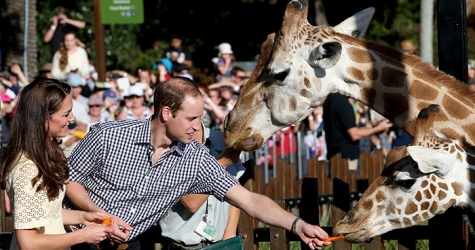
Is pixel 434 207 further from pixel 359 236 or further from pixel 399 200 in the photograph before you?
pixel 359 236

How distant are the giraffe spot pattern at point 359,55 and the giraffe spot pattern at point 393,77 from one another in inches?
5.1

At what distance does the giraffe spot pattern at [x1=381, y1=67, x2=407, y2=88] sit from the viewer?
6137mm

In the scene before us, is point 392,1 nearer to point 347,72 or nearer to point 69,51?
point 69,51

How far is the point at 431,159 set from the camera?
4.88 m

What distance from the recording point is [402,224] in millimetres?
5352

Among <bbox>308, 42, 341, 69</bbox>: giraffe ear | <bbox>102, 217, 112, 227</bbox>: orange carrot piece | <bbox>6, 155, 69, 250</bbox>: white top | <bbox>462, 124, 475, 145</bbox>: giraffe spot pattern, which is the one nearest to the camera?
<bbox>6, 155, 69, 250</bbox>: white top

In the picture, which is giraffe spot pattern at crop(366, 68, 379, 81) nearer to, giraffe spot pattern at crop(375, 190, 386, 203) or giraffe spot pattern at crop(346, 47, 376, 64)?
giraffe spot pattern at crop(346, 47, 376, 64)

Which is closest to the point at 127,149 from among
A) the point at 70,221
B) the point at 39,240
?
the point at 70,221

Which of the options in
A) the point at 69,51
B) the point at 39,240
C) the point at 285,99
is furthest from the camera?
the point at 69,51

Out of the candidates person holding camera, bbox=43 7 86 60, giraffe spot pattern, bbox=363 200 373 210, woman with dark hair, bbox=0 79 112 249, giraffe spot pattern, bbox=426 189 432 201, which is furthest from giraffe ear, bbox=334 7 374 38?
person holding camera, bbox=43 7 86 60

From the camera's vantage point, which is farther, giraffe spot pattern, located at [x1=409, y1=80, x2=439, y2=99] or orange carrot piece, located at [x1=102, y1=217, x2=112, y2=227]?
giraffe spot pattern, located at [x1=409, y1=80, x2=439, y2=99]

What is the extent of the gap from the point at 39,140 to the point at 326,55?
2201mm

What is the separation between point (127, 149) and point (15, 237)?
927 millimetres

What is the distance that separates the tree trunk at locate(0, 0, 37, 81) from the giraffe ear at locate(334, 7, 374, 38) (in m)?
13.1
